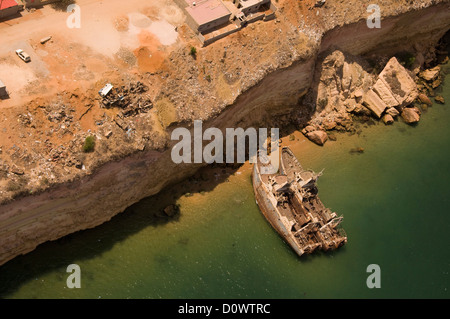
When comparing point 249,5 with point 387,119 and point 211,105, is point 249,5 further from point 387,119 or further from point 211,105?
point 387,119

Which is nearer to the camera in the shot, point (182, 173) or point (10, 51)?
point (10, 51)

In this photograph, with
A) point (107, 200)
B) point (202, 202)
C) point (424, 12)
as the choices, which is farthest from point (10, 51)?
point (424, 12)

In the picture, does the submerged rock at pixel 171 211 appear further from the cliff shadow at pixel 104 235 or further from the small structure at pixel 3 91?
the small structure at pixel 3 91

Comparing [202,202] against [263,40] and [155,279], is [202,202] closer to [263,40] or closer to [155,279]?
[155,279]

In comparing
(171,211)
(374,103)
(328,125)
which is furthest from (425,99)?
(171,211)

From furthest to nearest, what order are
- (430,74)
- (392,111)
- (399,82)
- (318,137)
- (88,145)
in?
1. (430,74)
2. (399,82)
3. (392,111)
4. (318,137)
5. (88,145)

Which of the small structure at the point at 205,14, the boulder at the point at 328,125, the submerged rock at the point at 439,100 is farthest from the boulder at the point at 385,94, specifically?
the small structure at the point at 205,14
